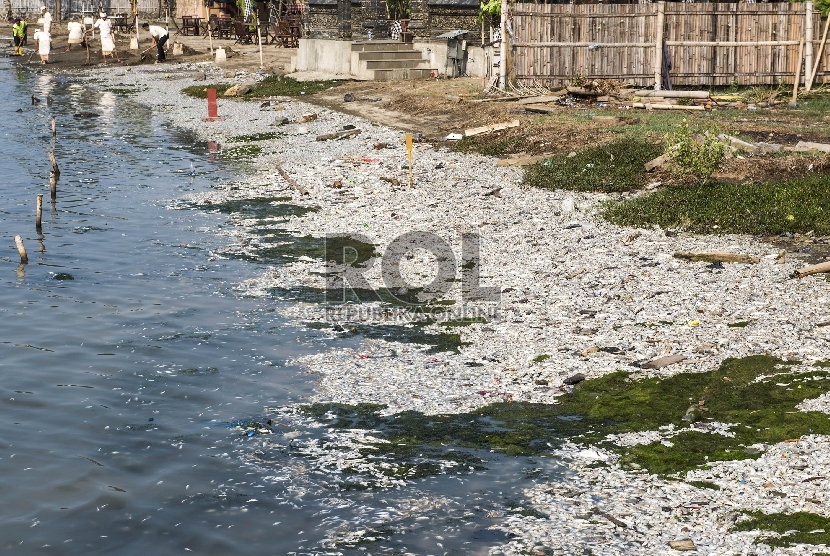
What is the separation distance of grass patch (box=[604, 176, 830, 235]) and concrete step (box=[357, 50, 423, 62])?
18397 millimetres

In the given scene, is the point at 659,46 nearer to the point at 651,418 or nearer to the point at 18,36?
the point at 651,418

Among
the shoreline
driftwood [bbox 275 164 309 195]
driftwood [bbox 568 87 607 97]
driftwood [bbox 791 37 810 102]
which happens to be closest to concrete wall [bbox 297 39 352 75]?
driftwood [bbox 568 87 607 97]

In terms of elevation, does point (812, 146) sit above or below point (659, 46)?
below

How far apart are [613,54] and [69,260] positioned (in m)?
15.7

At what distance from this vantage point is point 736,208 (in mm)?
15070

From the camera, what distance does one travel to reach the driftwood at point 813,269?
12031 mm

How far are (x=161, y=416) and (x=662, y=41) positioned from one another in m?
19.7

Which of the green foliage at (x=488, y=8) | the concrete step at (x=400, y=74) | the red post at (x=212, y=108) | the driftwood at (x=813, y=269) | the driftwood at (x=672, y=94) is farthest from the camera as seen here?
the concrete step at (x=400, y=74)

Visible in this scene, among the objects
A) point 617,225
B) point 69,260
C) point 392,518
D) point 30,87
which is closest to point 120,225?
point 69,260

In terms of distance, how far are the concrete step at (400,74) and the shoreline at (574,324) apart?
40.5 feet

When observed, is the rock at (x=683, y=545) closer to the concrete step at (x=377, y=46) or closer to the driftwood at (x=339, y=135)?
the driftwood at (x=339, y=135)

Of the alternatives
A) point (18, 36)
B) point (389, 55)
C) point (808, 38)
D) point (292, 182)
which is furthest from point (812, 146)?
point (18, 36)

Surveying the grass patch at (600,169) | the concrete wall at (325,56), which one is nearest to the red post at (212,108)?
the concrete wall at (325,56)

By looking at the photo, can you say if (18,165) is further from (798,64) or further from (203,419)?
(798,64)
